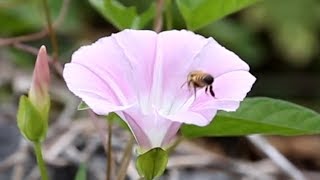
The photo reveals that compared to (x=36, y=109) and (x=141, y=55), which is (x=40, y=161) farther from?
(x=141, y=55)

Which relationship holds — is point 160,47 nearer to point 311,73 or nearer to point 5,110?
point 5,110

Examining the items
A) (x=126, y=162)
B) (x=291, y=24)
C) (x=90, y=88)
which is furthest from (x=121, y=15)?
(x=291, y=24)

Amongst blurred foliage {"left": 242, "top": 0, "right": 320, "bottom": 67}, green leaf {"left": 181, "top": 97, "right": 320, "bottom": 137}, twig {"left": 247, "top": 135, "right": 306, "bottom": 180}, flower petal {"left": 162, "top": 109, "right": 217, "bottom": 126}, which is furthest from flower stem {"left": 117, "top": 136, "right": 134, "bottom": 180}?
blurred foliage {"left": 242, "top": 0, "right": 320, "bottom": 67}

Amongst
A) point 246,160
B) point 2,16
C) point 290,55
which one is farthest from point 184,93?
point 290,55

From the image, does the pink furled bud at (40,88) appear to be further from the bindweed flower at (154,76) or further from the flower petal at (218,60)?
the flower petal at (218,60)

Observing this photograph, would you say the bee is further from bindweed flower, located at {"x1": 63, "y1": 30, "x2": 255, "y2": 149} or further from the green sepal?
the green sepal

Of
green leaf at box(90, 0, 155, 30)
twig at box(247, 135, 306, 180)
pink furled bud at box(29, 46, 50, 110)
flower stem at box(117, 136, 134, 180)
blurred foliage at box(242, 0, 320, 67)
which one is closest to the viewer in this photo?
pink furled bud at box(29, 46, 50, 110)

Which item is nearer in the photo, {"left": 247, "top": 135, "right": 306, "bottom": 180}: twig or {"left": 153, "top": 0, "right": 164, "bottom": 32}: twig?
{"left": 153, "top": 0, "right": 164, "bottom": 32}: twig

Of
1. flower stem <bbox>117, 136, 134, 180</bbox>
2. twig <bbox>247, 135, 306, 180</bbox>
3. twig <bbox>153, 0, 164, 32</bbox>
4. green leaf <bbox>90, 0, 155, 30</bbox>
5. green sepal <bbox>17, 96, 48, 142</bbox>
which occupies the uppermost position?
green sepal <bbox>17, 96, 48, 142</bbox>
